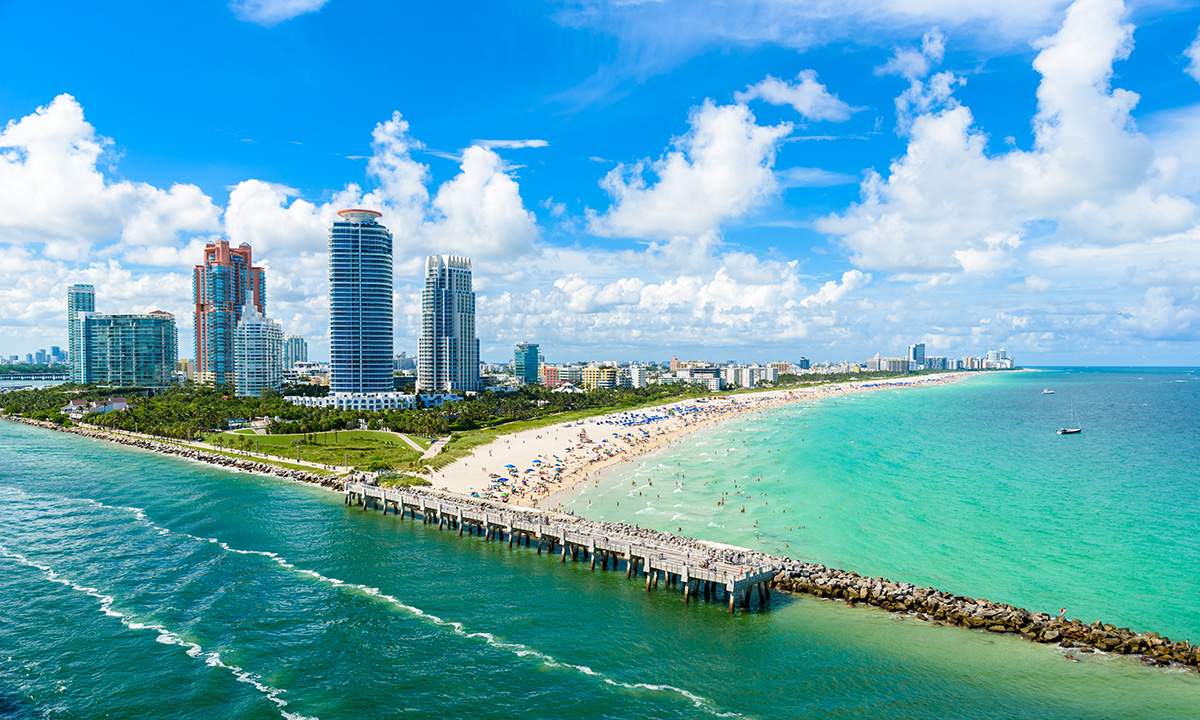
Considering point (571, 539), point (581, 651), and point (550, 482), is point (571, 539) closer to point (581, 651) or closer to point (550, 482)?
point (581, 651)

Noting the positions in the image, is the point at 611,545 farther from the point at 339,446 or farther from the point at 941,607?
the point at 339,446

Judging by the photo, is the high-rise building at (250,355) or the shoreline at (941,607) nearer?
the shoreline at (941,607)

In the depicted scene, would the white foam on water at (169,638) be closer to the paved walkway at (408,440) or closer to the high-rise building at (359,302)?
the paved walkway at (408,440)

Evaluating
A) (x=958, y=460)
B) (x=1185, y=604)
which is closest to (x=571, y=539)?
(x=1185, y=604)

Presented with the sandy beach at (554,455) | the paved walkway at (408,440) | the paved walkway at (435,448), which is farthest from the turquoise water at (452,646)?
the paved walkway at (408,440)

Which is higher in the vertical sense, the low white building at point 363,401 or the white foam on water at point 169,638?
the low white building at point 363,401
